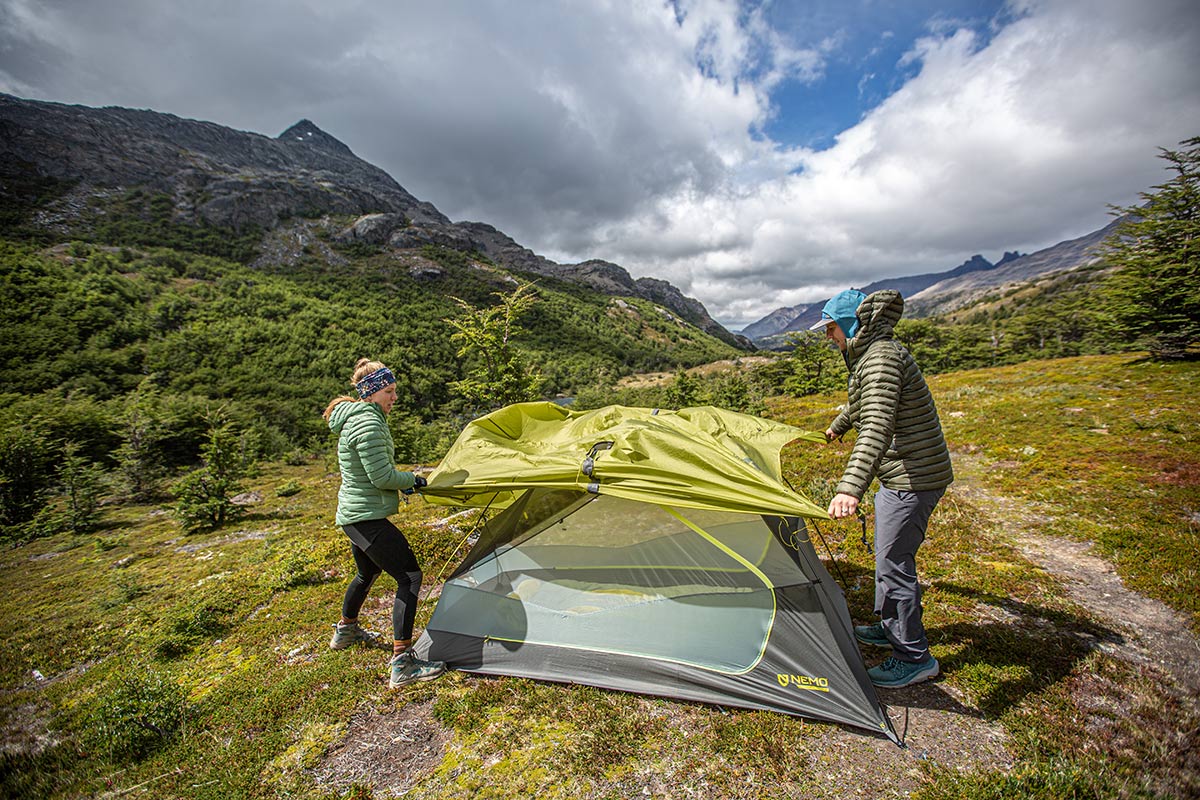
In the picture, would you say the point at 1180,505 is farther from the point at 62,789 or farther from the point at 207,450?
the point at 207,450

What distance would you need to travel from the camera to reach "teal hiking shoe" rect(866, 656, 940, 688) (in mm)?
3678

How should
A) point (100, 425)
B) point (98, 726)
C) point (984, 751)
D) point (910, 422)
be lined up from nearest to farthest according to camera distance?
1. point (984, 751)
2. point (910, 422)
3. point (98, 726)
4. point (100, 425)

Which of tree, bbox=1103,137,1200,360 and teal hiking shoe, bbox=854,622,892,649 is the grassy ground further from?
tree, bbox=1103,137,1200,360

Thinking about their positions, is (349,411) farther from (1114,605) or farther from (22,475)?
(22,475)

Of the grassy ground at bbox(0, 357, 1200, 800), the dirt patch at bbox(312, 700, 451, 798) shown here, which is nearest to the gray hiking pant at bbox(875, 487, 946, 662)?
the grassy ground at bbox(0, 357, 1200, 800)

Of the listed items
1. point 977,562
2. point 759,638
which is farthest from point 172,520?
point 977,562

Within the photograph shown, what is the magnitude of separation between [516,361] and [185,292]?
85.0 m

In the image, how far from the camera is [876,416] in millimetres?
3188

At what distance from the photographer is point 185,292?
217ft

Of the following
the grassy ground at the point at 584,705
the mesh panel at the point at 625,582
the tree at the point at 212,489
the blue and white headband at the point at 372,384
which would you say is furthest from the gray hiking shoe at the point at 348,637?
the tree at the point at 212,489

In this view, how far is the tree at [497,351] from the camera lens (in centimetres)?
1191

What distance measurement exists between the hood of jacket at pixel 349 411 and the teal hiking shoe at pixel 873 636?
541cm

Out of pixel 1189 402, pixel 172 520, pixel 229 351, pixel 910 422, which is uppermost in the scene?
pixel 229 351

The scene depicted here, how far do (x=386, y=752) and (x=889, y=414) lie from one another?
4890 mm
